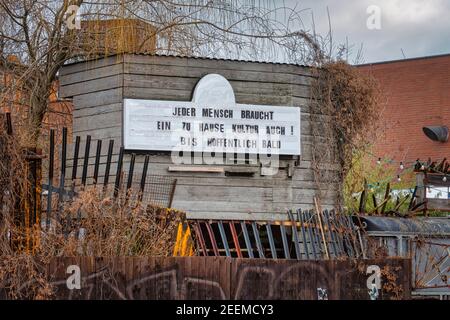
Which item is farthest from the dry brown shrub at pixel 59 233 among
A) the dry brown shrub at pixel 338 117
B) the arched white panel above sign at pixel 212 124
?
the dry brown shrub at pixel 338 117

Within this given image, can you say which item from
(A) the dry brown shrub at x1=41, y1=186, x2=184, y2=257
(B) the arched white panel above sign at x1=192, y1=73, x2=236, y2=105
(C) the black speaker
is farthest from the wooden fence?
(C) the black speaker

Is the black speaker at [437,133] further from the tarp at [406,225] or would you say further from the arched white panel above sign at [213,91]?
the arched white panel above sign at [213,91]

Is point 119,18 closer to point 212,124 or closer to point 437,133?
point 212,124

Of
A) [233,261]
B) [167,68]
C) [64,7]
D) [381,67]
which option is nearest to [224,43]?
[167,68]

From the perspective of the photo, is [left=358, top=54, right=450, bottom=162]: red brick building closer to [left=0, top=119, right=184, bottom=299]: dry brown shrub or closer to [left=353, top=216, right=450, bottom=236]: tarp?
[left=353, top=216, right=450, bottom=236]: tarp

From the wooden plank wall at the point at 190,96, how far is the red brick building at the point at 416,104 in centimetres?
1971

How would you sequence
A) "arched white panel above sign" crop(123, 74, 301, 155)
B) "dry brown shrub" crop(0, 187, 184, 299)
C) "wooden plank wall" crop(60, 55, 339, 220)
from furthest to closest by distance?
1. "wooden plank wall" crop(60, 55, 339, 220)
2. "arched white panel above sign" crop(123, 74, 301, 155)
3. "dry brown shrub" crop(0, 187, 184, 299)

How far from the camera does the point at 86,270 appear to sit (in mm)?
12961

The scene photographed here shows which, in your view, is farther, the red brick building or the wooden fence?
the red brick building

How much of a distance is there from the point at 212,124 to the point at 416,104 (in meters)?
22.6

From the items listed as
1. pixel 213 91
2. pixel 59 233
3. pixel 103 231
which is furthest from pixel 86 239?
pixel 213 91

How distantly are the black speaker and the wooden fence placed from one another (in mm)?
A: 22815

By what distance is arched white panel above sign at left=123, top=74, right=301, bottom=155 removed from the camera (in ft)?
56.3
